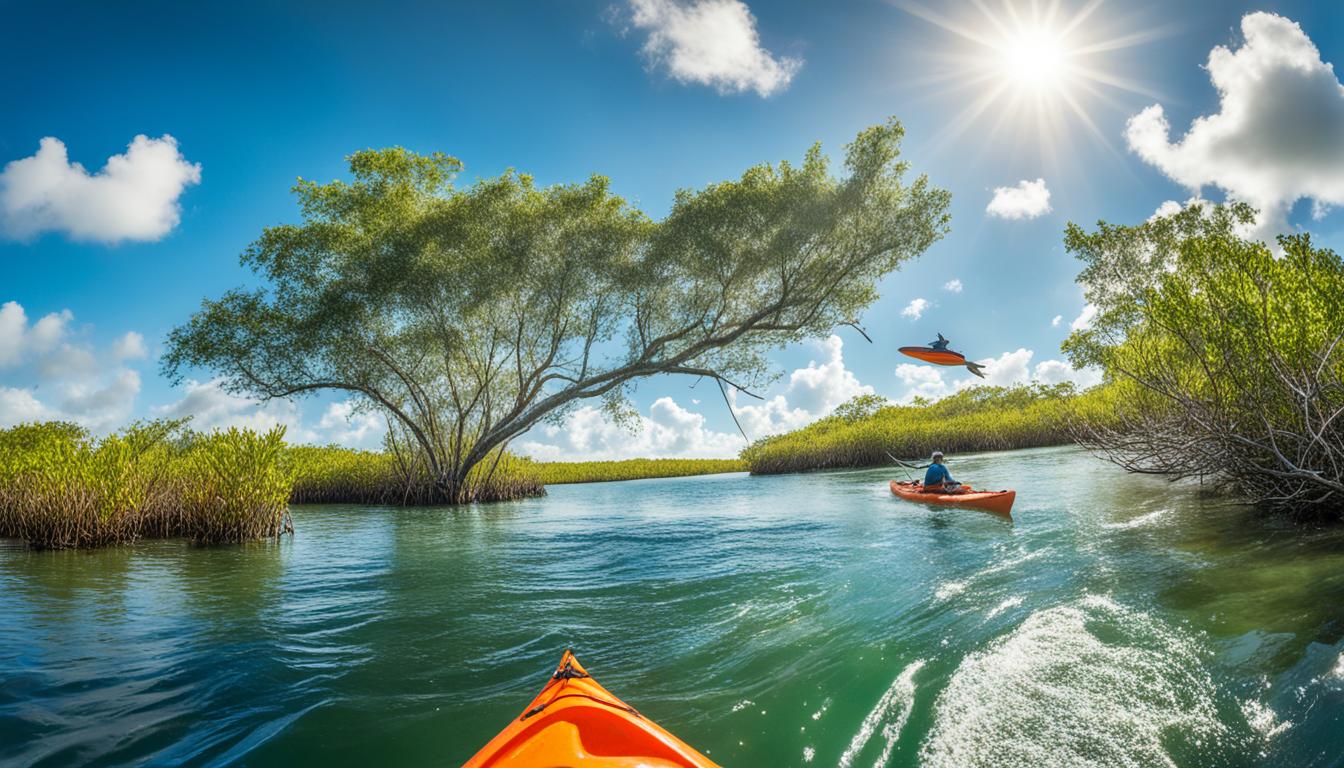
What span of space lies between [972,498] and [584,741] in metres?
10.8

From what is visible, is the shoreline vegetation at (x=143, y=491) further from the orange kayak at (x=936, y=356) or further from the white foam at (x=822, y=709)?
the orange kayak at (x=936, y=356)

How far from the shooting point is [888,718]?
12.2 feet

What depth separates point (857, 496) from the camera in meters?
17.6

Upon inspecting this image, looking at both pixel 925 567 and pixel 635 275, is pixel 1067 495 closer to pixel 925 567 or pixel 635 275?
pixel 925 567

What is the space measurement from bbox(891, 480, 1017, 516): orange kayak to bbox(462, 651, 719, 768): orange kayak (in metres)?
10.0

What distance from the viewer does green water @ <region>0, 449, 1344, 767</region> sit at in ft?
11.4

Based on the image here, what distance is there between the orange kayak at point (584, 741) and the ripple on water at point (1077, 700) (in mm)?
1703

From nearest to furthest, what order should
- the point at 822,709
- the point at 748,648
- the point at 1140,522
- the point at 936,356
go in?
the point at 822,709 → the point at 748,648 → the point at 1140,522 → the point at 936,356

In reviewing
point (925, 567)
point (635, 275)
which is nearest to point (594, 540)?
point (925, 567)

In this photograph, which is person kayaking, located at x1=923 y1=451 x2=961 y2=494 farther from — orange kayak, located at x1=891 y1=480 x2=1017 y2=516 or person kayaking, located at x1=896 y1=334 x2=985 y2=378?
person kayaking, located at x1=896 y1=334 x2=985 y2=378

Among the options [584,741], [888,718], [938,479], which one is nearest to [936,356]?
[938,479]

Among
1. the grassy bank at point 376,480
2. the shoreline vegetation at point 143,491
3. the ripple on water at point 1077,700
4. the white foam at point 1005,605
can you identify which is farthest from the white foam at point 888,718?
the grassy bank at point 376,480

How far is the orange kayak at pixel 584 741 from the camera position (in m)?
2.42

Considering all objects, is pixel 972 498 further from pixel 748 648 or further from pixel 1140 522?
pixel 748 648
